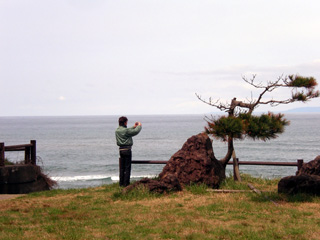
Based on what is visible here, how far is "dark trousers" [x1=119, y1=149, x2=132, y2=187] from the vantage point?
42.3 ft

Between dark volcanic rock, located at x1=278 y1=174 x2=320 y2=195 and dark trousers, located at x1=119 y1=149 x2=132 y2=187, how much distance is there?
4753mm

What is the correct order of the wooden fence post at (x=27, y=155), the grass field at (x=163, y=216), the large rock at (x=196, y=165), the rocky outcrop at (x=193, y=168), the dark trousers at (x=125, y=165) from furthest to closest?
the wooden fence post at (x=27, y=155)
the dark trousers at (x=125, y=165)
the large rock at (x=196, y=165)
the rocky outcrop at (x=193, y=168)
the grass field at (x=163, y=216)

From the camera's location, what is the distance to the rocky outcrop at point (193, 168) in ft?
39.4

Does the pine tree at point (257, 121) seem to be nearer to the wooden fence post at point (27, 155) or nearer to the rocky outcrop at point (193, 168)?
the rocky outcrop at point (193, 168)

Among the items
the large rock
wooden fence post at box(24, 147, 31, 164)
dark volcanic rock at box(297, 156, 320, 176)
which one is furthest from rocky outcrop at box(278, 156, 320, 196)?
wooden fence post at box(24, 147, 31, 164)

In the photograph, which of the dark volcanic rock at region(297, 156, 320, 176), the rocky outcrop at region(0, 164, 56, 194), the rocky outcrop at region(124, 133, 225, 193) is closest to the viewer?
the dark volcanic rock at region(297, 156, 320, 176)

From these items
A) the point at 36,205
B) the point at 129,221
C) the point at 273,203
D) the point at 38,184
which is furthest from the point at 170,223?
the point at 38,184

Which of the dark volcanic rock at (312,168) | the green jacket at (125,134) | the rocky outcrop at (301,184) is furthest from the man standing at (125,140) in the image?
the dark volcanic rock at (312,168)

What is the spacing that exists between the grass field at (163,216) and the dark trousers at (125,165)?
808mm

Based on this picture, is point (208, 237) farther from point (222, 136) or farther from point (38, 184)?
point (38, 184)

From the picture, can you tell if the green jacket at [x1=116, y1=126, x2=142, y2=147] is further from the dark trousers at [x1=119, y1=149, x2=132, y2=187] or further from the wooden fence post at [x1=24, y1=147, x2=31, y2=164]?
the wooden fence post at [x1=24, y1=147, x2=31, y2=164]

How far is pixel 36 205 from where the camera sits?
428 inches

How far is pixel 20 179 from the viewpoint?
49.2ft

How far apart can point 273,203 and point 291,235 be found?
282 centimetres
